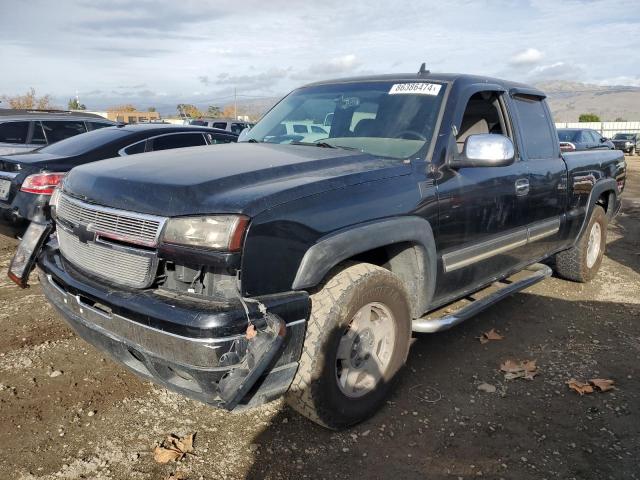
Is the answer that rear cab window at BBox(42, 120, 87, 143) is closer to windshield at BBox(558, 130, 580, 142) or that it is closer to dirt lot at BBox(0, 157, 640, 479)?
dirt lot at BBox(0, 157, 640, 479)

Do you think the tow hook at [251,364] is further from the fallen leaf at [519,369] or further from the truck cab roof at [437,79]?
the truck cab roof at [437,79]

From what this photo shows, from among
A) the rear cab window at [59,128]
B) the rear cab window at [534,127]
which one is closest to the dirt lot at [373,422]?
the rear cab window at [534,127]

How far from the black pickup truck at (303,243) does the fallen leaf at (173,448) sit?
1.69ft

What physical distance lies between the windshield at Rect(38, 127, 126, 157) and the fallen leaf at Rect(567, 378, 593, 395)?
5.37 m

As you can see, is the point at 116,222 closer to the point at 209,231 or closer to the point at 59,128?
the point at 209,231

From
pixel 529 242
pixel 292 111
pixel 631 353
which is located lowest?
pixel 631 353

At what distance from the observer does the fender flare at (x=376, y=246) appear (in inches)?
100

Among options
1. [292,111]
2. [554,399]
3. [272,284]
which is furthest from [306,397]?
[292,111]

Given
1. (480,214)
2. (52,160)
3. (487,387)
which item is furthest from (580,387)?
(52,160)

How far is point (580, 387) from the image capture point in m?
3.60

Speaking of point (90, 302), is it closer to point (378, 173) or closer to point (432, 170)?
point (378, 173)

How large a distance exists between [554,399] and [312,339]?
1.88 m

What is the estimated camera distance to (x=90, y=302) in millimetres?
2717

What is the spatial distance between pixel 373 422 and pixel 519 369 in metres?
1.36
